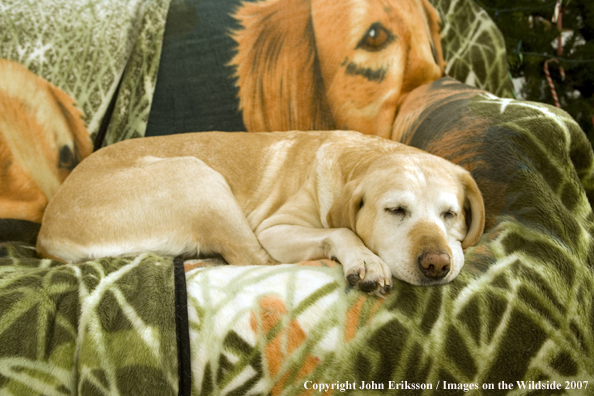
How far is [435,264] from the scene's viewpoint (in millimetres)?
1246

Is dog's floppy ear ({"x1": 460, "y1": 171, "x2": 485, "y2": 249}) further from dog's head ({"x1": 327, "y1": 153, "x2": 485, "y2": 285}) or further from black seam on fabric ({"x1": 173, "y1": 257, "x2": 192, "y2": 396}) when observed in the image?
black seam on fabric ({"x1": 173, "y1": 257, "x2": 192, "y2": 396})

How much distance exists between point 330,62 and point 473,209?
4.26 ft

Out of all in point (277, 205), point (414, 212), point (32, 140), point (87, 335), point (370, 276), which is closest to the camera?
point (87, 335)

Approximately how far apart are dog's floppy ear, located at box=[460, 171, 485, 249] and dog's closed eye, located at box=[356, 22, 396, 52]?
114 centimetres

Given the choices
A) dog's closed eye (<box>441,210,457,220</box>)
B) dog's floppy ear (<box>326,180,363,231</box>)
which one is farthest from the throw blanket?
dog's floppy ear (<box>326,180,363,231</box>)

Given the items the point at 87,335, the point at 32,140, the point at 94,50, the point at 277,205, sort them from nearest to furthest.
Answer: the point at 87,335 < the point at 277,205 < the point at 32,140 < the point at 94,50

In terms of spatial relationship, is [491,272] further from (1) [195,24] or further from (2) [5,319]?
(1) [195,24]

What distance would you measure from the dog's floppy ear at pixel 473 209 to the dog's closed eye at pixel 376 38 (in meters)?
1.14

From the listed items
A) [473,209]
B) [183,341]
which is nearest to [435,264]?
[473,209]

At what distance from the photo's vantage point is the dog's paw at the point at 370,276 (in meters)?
1.26

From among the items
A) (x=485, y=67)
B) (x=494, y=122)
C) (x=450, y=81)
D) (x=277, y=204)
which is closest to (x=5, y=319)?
(x=277, y=204)

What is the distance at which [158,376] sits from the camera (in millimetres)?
1114

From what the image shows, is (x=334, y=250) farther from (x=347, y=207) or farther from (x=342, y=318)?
(x=342, y=318)

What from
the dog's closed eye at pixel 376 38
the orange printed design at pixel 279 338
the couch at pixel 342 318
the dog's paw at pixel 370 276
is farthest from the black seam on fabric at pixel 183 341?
the dog's closed eye at pixel 376 38
